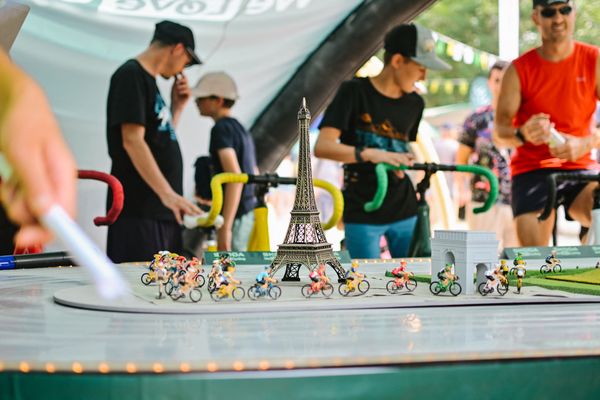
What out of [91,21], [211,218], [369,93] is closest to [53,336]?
[211,218]

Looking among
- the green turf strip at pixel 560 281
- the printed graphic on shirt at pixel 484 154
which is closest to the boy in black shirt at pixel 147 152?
the green turf strip at pixel 560 281

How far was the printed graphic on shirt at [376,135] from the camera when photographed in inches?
143

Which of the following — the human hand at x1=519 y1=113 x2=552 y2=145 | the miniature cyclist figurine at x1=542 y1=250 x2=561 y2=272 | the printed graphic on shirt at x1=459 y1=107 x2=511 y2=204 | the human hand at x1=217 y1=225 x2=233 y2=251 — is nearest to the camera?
the miniature cyclist figurine at x1=542 y1=250 x2=561 y2=272

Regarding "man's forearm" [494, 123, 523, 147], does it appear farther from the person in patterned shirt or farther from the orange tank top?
the person in patterned shirt

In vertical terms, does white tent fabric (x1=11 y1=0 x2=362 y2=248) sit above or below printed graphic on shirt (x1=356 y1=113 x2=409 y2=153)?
above

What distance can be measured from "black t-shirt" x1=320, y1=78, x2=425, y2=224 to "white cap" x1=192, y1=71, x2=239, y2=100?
1.04 metres

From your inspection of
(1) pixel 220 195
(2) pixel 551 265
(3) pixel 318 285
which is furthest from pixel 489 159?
(3) pixel 318 285

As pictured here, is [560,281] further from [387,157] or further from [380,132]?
[380,132]

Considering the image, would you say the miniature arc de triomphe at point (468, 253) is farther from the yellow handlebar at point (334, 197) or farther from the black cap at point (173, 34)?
the black cap at point (173, 34)

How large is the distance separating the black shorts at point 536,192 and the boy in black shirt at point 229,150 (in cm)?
128

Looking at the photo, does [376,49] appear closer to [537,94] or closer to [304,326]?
[537,94]

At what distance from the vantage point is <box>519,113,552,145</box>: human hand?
3375mm

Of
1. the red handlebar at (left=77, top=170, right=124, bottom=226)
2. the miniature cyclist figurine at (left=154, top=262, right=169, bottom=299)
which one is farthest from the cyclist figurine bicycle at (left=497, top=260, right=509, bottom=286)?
the red handlebar at (left=77, top=170, right=124, bottom=226)

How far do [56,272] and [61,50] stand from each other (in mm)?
1743
